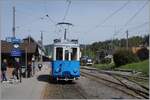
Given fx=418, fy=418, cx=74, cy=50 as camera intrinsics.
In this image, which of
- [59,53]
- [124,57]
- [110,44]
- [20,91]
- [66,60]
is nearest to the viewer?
[20,91]

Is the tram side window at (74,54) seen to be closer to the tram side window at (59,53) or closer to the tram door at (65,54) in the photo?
the tram door at (65,54)

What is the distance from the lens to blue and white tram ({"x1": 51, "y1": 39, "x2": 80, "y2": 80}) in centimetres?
2777

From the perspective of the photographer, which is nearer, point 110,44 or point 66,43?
point 66,43

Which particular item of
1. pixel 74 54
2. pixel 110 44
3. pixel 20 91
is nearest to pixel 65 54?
pixel 74 54

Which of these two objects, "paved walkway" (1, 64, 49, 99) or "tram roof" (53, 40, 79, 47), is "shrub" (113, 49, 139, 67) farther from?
"paved walkway" (1, 64, 49, 99)

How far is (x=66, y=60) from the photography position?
91.2ft

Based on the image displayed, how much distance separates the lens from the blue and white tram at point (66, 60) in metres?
27.8

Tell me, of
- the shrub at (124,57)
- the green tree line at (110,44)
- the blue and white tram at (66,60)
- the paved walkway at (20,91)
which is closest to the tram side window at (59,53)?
the blue and white tram at (66,60)

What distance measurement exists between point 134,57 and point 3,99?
169 feet

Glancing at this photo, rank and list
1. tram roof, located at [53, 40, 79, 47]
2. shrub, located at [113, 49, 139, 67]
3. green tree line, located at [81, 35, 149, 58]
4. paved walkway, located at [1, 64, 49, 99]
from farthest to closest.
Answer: green tree line, located at [81, 35, 149, 58]
shrub, located at [113, 49, 139, 67]
tram roof, located at [53, 40, 79, 47]
paved walkway, located at [1, 64, 49, 99]

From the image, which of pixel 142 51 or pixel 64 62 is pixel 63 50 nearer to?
pixel 64 62

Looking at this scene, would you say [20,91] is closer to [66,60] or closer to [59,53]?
[66,60]

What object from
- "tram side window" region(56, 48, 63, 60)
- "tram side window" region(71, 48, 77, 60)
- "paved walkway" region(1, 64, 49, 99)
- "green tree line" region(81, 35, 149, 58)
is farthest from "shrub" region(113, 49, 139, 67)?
"green tree line" region(81, 35, 149, 58)

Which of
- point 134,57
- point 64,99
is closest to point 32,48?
point 64,99
